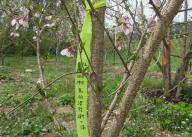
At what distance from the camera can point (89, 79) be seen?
1783 mm

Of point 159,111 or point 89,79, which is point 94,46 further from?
point 159,111

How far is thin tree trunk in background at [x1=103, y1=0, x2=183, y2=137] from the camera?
1729 mm

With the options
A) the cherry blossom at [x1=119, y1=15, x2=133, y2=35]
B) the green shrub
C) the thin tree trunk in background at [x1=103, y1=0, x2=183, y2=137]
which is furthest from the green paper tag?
the green shrub

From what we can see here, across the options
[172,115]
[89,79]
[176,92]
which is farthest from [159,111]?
[89,79]

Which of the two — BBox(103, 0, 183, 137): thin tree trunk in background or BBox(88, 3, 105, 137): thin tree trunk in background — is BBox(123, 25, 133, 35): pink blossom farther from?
BBox(103, 0, 183, 137): thin tree trunk in background

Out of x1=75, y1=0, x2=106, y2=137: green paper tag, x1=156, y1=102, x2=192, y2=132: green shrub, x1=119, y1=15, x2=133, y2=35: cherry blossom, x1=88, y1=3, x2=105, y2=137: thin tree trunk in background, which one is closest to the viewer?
x1=75, y1=0, x2=106, y2=137: green paper tag

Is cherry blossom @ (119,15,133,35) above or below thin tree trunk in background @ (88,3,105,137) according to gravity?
above

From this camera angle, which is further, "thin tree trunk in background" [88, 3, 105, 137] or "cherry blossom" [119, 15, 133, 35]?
"cherry blossom" [119, 15, 133, 35]

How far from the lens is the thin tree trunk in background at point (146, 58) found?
1.73 metres

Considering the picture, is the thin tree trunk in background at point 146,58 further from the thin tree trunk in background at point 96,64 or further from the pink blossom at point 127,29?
the pink blossom at point 127,29

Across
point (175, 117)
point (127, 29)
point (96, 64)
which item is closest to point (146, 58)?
point (96, 64)

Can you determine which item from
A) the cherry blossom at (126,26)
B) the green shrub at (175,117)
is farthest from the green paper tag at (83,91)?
the green shrub at (175,117)

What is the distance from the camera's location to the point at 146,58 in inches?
70.2

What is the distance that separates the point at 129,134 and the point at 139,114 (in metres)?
1.38
